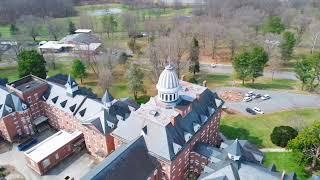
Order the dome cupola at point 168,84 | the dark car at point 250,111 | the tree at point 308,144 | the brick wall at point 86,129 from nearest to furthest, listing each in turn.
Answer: the dome cupola at point 168,84 < the tree at point 308,144 < the brick wall at point 86,129 < the dark car at point 250,111

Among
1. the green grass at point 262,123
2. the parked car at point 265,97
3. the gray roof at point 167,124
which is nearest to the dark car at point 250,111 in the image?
the green grass at point 262,123

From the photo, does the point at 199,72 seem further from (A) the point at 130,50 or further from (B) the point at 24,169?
(B) the point at 24,169

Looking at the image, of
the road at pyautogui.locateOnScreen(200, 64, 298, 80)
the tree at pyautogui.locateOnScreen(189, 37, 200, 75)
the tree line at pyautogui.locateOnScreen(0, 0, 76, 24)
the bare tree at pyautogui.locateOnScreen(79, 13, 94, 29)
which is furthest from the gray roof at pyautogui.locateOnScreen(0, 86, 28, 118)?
the tree line at pyautogui.locateOnScreen(0, 0, 76, 24)

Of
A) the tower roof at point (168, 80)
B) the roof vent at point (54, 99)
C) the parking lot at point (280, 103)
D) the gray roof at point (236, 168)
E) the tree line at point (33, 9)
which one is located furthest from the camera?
the tree line at point (33, 9)

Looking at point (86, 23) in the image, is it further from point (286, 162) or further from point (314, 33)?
point (286, 162)

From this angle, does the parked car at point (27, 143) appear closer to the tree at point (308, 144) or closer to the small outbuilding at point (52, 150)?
the small outbuilding at point (52, 150)

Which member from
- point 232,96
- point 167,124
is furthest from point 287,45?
point 167,124

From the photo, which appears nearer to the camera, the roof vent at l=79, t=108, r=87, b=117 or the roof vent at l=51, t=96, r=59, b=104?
the roof vent at l=79, t=108, r=87, b=117

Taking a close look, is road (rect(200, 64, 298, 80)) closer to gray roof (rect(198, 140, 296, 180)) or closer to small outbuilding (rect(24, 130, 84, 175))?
gray roof (rect(198, 140, 296, 180))
